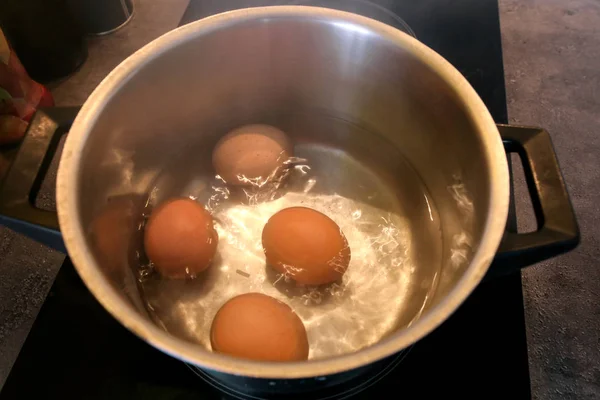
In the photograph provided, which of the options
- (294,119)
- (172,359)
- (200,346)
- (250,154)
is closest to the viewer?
(200,346)

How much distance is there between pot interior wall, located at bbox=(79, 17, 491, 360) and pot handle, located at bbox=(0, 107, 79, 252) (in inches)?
1.9

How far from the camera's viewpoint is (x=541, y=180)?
0.63 metres

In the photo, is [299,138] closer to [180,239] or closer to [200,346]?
[180,239]

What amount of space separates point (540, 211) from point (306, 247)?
1.12 ft

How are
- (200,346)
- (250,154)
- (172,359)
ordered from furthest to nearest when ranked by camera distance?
(250,154), (172,359), (200,346)

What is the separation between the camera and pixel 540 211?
23.8 inches

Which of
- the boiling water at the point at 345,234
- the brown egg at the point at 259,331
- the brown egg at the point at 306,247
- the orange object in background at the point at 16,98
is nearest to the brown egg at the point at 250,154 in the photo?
the boiling water at the point at 345,234

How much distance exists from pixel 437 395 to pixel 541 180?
13.2 inches

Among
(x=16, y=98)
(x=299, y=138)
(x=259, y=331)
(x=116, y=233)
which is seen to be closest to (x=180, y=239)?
(x=116, y=233)

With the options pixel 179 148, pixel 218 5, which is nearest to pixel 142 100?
pixel 179 148

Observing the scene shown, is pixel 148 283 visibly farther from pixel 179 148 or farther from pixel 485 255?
pixel 485 255

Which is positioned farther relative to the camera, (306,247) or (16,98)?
(16,98)

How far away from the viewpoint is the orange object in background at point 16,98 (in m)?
0.95

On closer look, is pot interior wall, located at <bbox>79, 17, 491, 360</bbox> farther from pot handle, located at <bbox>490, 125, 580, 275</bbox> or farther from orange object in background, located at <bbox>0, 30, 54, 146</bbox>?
orange object in background, located at <bbox>0, 30, 54, 146</bbox>
